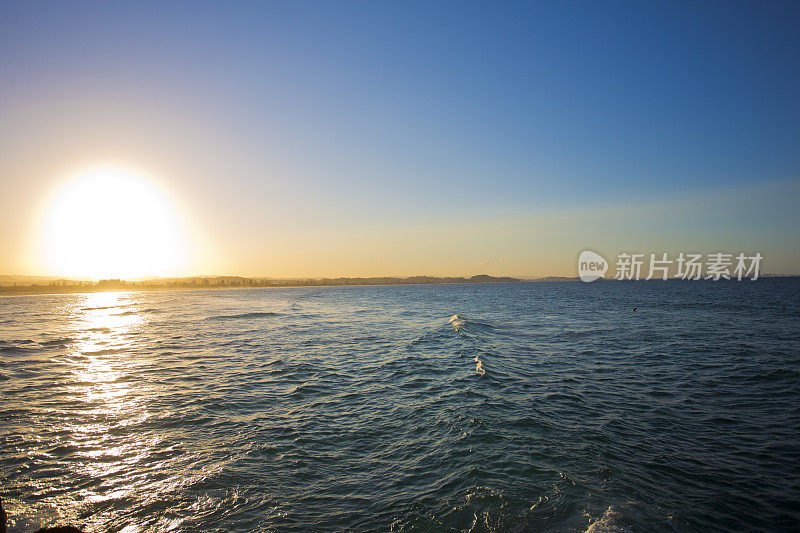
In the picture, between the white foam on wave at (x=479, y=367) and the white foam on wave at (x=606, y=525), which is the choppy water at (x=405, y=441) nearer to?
the white foam on wave at (x=606, y=525)

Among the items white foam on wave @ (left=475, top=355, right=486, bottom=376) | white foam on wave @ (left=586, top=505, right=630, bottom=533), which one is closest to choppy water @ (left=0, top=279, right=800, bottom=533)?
A: white foam on wave @ (left=586, top=505, right=630, bottom=533)

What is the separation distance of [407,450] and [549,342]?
2369 centimetres

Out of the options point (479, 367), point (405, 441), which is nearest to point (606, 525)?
point (405, 441)

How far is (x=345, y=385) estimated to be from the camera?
62.2 feet

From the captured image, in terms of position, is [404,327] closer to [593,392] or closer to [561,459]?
[593,392]

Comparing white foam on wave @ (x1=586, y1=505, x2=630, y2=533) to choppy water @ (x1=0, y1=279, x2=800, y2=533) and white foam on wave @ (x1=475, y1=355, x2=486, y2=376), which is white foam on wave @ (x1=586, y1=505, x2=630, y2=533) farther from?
white foam on wave @ (x1=475, y1=355, x2=486, y2=376)

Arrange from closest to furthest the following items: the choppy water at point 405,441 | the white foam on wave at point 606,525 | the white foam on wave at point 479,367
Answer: the white foam on wave at point 606,525
the choppy water at point 405,441
the white foam on wave at point 479,367

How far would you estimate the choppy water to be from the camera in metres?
8.34

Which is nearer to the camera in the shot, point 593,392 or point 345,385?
point 593,392

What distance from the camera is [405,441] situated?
39.9ft

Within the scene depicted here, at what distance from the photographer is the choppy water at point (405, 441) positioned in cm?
834

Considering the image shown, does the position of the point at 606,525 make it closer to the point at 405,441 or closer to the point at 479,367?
the point at 405,441

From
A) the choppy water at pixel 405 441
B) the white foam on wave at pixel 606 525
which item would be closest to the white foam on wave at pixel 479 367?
the choppy water at pixel 405 441

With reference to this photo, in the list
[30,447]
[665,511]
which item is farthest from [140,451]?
[665,511]
